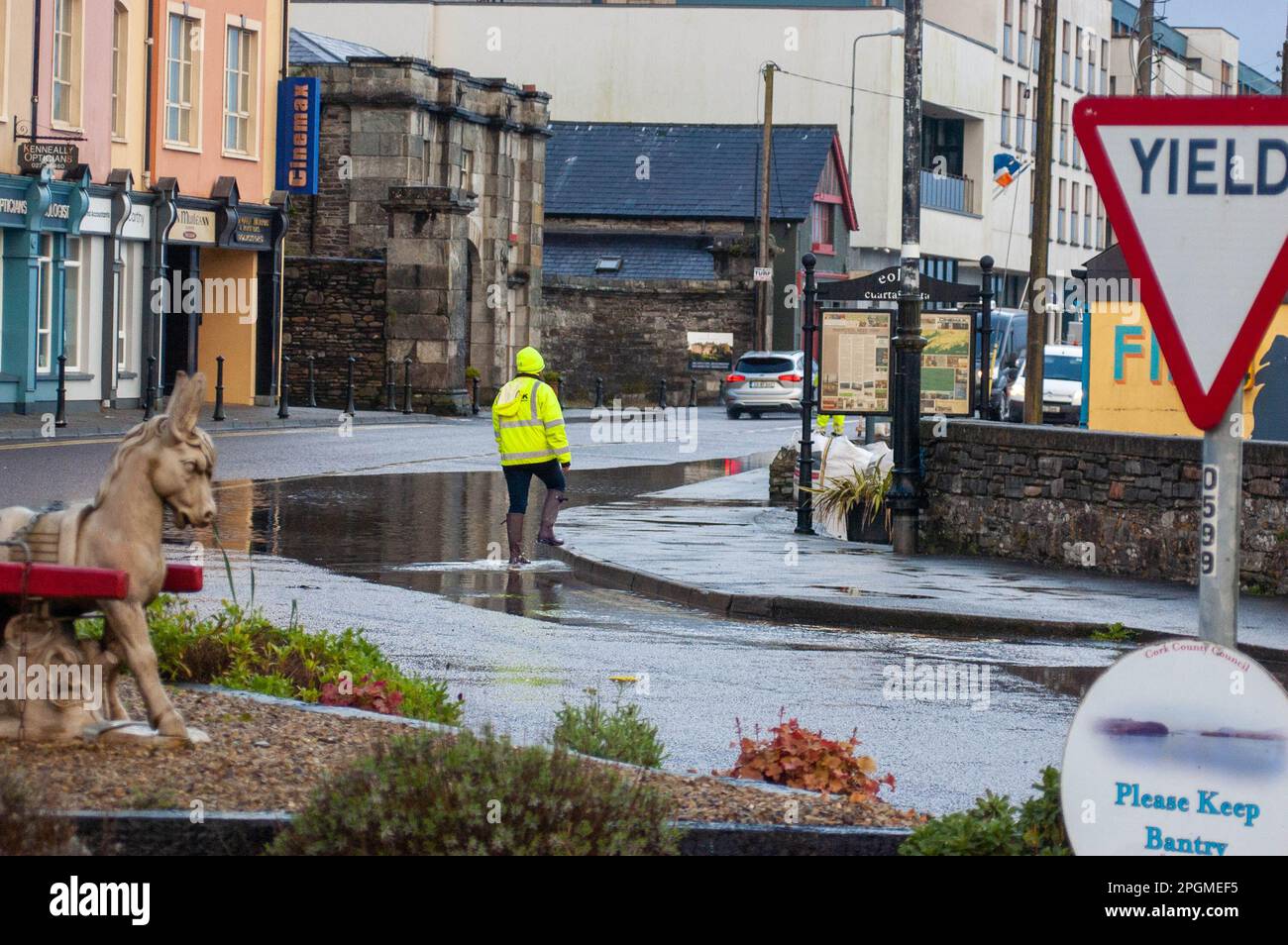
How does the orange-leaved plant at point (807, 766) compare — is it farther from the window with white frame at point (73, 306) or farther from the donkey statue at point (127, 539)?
the window with white frame at point (73, 306)

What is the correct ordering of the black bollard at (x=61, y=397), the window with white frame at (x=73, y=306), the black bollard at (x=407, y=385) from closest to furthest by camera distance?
the black bollard at (x=61, y=397)
the window with white frame at (x=73, y=306)
the black bollard at (x=407, y=385)

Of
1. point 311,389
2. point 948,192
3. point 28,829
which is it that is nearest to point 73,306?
point 311,389

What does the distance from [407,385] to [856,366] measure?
23.7 meters

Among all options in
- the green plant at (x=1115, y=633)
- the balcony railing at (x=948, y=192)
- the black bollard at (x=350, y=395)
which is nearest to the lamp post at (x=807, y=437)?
the green plant at (x=1115, y=633)

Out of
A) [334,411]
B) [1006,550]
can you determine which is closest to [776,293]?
[334,411]

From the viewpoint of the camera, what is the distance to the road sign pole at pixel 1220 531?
13.5ft

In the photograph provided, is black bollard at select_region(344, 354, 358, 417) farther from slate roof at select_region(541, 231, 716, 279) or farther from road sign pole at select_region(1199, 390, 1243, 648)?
road sign pole at select_region(1199, 390, 1243, 648)

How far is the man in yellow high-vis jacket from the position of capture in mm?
17328

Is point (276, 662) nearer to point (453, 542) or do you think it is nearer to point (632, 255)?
point (453, 542)

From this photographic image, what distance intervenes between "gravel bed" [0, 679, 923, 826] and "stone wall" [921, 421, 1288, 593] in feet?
30.0

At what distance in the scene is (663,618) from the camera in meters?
13.8

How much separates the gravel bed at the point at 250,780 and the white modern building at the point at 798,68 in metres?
62.1

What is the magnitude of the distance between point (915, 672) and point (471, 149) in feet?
130

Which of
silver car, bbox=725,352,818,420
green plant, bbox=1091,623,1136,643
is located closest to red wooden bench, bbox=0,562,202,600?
green plant, bbox=1091,623,1136,643
